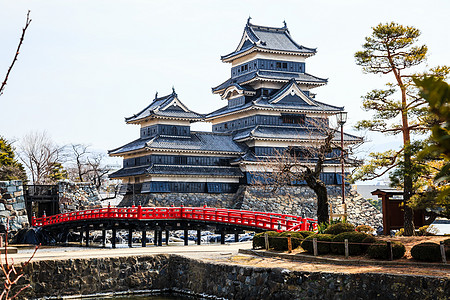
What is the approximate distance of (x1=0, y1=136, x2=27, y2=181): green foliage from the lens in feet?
184

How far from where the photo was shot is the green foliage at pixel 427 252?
60.1 feet

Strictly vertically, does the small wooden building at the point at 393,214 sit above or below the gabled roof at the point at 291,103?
below

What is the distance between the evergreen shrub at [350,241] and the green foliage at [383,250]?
25.1 inches

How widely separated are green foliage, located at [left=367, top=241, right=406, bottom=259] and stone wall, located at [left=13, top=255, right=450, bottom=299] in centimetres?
230

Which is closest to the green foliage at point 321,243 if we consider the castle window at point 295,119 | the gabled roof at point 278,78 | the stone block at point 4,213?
the stone block at point 4,213

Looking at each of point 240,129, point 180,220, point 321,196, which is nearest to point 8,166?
point 240,129

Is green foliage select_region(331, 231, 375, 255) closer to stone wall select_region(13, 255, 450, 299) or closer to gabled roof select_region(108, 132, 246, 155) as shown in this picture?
stone wall select_region(13, 255, 450, 299)

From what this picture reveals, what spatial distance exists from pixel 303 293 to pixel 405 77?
13286 mm

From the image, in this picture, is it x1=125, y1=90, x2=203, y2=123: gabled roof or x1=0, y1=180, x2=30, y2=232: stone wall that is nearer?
x1=0, y1=180, x2=30, y2=232: stone wall

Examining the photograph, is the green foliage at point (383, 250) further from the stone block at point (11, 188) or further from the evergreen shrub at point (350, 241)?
the stone block at point (11, 188)

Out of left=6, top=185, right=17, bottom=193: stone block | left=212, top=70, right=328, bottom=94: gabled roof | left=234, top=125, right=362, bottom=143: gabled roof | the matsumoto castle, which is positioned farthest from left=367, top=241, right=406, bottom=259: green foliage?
left=212, top=70, right=328, bottom=94: gabled roof

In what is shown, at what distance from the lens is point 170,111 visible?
56844mm

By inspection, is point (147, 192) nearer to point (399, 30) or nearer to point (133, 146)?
point (133, 146)

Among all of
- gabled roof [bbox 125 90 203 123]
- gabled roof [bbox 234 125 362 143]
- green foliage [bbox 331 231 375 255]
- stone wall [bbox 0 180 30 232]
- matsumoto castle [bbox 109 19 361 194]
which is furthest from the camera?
gabled roof [bbox 234 125 362 143]
